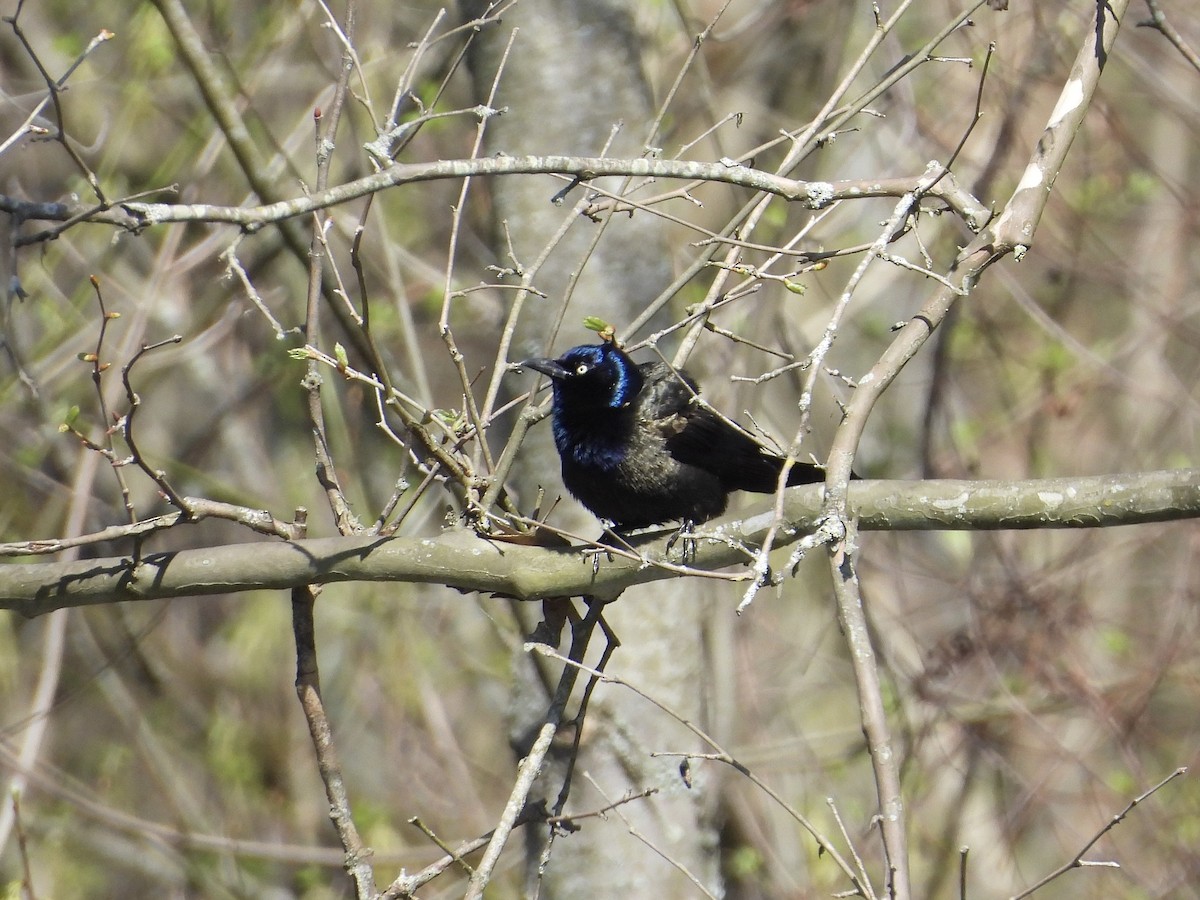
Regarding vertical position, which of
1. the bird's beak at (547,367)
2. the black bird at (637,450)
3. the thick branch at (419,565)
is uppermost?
the bird's beak at (547,367)

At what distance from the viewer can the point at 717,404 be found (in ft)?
18.3

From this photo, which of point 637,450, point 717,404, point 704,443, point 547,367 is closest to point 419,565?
point 547,367

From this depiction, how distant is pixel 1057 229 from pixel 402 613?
4591mm

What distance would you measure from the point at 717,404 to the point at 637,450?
1.84 meters

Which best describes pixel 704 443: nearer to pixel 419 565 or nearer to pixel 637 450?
pixel 637 450

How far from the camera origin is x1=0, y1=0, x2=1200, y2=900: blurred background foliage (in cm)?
643

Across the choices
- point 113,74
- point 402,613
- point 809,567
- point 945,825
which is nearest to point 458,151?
point 113,74

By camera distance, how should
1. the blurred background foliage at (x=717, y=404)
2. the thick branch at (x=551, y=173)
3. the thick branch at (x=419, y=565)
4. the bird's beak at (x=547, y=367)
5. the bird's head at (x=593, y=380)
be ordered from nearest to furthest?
the thick branch at (x=551, y=173) → the thick branch at (x=419, y=565) → the bird's beak at (x=547, y=367) → the bird's head at (x=593, y=380) → the blurred background foliage at (x=717, y=404)

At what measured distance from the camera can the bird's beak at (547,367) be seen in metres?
3.54

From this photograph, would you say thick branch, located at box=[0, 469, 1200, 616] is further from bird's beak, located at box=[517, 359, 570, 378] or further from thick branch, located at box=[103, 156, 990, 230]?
bird's beak, located at box=[517, 359, 570, 378]

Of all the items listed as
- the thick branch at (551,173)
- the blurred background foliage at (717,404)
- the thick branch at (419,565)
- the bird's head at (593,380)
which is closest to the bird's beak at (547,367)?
the bird's head at (593,380)

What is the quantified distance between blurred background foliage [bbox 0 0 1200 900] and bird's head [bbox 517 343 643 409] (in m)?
1.90

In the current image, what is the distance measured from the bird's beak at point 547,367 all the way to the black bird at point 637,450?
65 mm

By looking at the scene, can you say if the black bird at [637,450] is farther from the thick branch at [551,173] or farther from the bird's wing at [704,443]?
the thick branch at [551,173]
